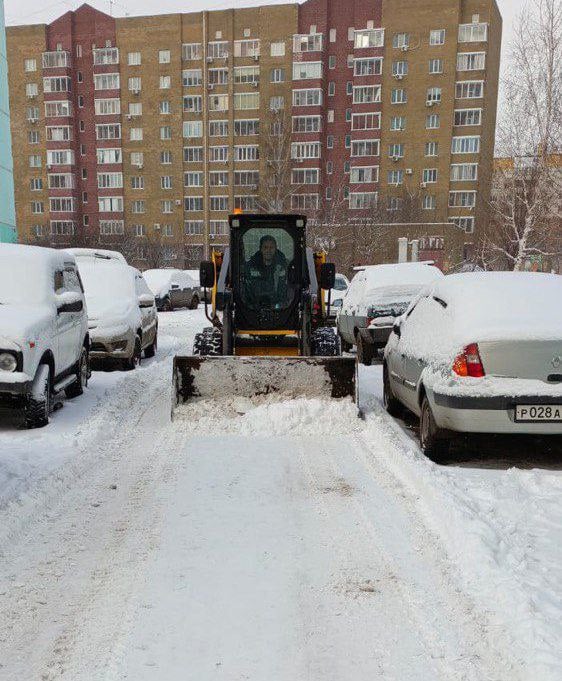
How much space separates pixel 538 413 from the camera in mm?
4426

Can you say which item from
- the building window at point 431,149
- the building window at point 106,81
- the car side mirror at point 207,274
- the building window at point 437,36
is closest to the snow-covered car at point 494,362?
the car side mirror at point 207,274

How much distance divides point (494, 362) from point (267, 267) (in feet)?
11.6

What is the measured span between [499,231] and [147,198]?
147 ft

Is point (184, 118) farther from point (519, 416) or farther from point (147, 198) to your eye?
point (519, 416)

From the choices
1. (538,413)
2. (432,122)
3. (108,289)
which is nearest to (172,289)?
(108,289)

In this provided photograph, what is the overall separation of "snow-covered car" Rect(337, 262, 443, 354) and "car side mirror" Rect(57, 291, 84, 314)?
206 inches

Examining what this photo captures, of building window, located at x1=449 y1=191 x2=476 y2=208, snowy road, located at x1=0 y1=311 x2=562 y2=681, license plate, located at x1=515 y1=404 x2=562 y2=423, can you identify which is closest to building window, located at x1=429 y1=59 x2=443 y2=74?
building window, located at x1=449 y1=191 x2=476 y2=208

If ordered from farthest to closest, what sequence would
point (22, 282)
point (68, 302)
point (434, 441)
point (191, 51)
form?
point (191, 51), point (68, 302), point (22, 282), point (434, 441)

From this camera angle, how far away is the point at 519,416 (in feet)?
14.6

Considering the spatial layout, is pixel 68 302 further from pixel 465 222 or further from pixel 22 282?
pixel 465 222

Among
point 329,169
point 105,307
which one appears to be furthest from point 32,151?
point 105,307

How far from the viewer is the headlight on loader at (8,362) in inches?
217

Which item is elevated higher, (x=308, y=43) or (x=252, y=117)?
(x=308, y=43)

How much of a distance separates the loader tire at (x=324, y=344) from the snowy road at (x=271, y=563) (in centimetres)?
181
